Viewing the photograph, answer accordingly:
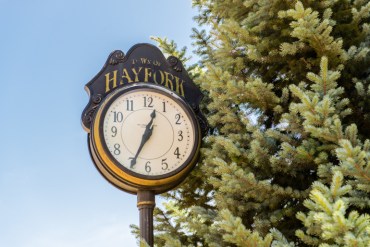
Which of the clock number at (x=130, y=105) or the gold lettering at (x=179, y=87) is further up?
the gold lettering at (x=179, y=87)

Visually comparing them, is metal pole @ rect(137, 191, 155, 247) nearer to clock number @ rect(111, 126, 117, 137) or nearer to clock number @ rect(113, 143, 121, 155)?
clock number @ rect(113, 143, 121, 155)

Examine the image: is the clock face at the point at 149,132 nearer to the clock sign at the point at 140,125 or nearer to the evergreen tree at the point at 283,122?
the clock sign at the point at 140,125

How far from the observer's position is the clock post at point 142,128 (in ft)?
11.7

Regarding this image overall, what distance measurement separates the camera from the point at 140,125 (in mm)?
3758

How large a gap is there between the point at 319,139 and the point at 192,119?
119cm

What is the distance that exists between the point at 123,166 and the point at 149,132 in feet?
1.13

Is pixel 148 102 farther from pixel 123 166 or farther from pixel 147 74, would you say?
pixel 123 166

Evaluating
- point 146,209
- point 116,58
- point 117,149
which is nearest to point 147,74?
point 116,58

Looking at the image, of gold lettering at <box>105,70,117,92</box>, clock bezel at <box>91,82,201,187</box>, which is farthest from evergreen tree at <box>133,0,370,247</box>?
gold lettering at <box>105,70,117,92</box>

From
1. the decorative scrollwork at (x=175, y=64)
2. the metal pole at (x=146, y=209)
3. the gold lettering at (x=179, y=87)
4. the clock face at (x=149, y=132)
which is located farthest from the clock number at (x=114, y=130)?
the decorative scrollwork at (x=175, y=64)

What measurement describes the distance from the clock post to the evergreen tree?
23cm

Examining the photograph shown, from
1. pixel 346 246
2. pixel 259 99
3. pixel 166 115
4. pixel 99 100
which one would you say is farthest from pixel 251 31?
pixel 346 246

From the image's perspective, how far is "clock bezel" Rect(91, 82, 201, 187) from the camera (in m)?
3.51

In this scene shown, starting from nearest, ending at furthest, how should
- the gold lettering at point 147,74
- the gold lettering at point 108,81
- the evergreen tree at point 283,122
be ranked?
the evergreen tree at point 283,122, the gold lettering at point 108,81, the gold lettering at point 147,74
